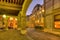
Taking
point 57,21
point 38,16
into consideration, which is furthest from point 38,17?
point 57,21

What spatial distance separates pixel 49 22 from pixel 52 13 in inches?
66.2

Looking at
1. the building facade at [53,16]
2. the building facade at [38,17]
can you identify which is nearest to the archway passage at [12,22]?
the building facade at [53,16]

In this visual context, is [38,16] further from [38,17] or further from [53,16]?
[53,16]

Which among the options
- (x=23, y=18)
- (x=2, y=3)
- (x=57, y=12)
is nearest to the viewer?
(x=2, y=3)

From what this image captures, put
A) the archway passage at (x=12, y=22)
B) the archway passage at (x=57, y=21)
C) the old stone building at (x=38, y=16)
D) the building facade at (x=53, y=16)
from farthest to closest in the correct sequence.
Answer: the old stone building at (x=38, y=16)
the archway passage at (x=12, y=22)
the archway passage at (x=57, y=21)
the building facade at (x=53, y=16)

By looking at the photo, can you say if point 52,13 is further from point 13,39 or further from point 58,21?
point 13,39

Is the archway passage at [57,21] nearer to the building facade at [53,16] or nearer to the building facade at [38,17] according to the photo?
the building facade at [53,16]

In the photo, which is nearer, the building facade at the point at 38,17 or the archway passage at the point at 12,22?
the archway passage at the point at 12,22

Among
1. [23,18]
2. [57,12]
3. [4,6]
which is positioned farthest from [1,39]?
[57,12]

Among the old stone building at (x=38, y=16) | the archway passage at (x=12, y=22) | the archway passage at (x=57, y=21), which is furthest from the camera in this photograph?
the old stone building at (x=38, y=16)

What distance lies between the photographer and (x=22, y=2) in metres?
3.66

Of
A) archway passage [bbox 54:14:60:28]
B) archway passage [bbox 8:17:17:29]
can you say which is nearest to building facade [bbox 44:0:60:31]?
archway passage [bbox 54:14:60:28]

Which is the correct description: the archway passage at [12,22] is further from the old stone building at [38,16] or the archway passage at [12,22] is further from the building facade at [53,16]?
the old stone building at [38,16]

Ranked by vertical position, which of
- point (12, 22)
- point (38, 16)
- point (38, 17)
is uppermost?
point (38, 16)
